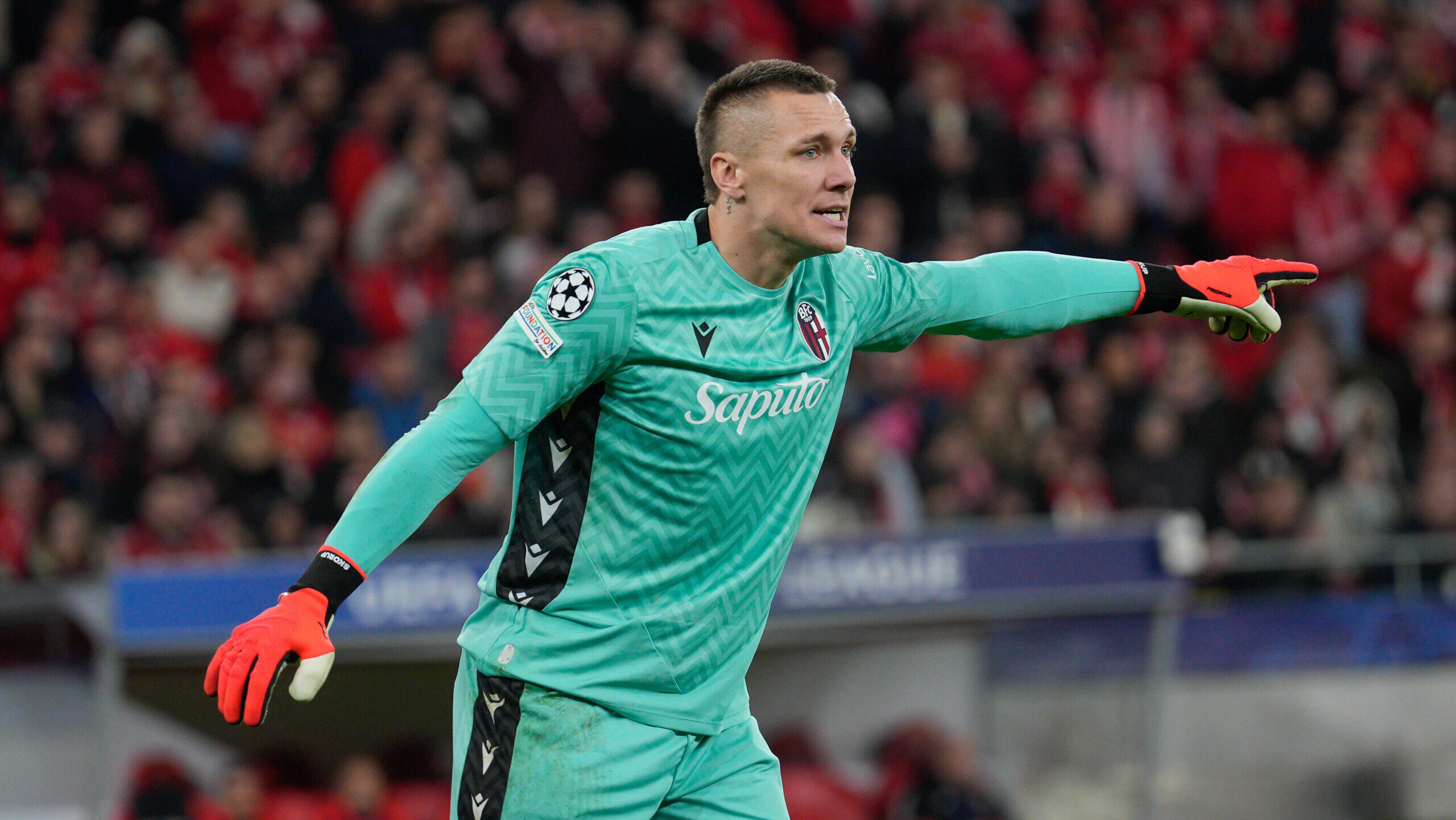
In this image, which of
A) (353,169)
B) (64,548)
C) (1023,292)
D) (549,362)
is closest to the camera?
(549,362)

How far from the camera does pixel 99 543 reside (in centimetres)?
829

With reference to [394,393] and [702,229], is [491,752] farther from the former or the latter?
[394,393]

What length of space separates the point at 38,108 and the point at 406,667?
4.13 meters

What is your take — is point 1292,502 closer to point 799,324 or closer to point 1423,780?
point 1423,780

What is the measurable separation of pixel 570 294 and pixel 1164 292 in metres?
1.54

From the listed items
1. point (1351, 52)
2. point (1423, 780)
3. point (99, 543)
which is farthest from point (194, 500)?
point (1351, 52)

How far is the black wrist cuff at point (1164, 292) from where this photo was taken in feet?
13.9

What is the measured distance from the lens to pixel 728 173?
3.71 m

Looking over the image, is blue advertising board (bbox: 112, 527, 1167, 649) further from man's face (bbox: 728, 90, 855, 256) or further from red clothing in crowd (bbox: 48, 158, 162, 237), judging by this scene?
man's face (bbox: 728, 90, 855, 256)

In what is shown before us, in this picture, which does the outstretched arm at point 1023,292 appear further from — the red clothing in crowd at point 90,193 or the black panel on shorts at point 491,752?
the red clothing in crowd at point 90,193

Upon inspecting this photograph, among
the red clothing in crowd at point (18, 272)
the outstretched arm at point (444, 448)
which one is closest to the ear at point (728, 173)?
the outstretched arm at point (444, 448)

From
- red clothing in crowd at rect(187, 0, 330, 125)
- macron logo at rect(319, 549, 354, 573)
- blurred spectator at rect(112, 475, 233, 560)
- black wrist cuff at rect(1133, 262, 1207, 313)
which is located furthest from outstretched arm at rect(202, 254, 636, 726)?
red clothing in crowd at rect(187, 0, 330, 125)

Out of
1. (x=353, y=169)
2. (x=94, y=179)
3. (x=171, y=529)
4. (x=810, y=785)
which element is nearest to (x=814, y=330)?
(x=810, y=785)

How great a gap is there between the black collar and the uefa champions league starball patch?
13.3 inches
